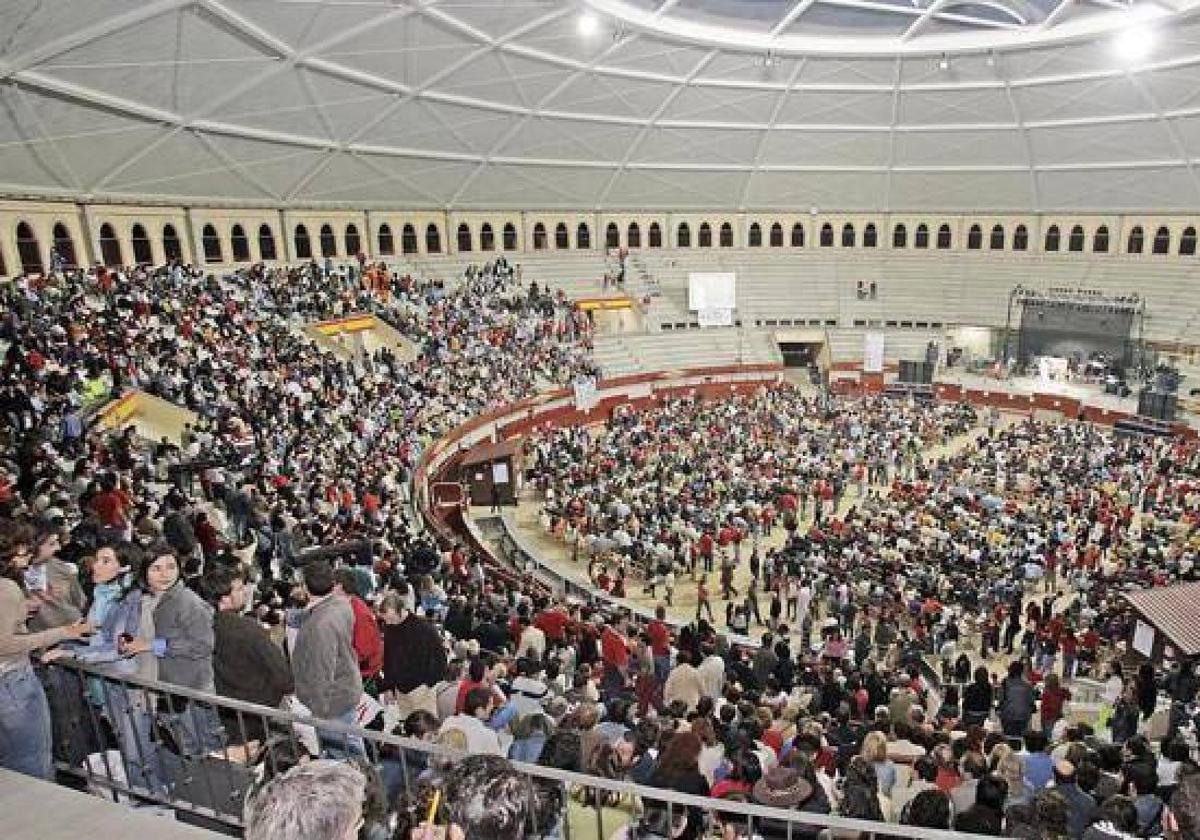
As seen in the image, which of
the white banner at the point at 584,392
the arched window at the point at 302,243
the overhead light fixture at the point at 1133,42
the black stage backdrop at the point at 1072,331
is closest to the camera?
the overhead light fixture at the point at 1133,42

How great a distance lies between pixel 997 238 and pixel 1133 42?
20.3 meters

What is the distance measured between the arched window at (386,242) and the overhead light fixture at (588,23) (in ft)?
55.3

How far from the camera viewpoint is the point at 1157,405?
30.8 metres

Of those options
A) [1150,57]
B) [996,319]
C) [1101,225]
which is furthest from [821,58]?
[1101,225]

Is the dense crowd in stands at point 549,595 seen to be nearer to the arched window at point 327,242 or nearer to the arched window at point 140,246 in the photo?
the arched window at point 140,246

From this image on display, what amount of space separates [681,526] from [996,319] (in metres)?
31.2

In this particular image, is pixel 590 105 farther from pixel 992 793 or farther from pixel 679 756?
pixel 992 793

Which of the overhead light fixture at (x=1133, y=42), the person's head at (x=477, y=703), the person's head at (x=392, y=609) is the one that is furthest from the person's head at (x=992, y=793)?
the overhead light fixture at (x=1133, y=42)

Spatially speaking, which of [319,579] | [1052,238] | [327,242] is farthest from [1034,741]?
[1052,238]

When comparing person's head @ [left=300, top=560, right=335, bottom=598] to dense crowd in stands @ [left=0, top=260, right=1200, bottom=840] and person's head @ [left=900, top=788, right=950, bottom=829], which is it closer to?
dense crowd in stands @ [left=0, top=260, right=1200, bottom=840]

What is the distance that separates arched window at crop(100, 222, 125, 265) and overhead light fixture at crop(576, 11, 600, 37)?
1771cm

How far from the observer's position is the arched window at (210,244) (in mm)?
31047

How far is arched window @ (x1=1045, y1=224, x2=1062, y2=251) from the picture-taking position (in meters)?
43.1

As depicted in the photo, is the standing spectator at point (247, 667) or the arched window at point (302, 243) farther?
the arched window at point (302, 243)
